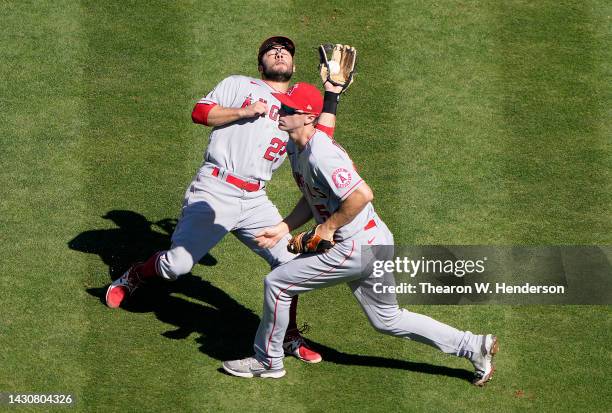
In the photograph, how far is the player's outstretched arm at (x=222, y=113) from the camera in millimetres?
9320

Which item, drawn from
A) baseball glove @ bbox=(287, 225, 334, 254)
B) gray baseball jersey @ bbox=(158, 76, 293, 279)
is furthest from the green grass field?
baseball glove @ bbox=(287, 225, 334, 254)

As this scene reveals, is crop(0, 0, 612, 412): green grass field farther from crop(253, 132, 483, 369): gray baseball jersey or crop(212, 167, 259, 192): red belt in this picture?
crop(212, 167, 259, 192): red belt

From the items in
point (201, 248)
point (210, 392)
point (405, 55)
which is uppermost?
point (405, 55)

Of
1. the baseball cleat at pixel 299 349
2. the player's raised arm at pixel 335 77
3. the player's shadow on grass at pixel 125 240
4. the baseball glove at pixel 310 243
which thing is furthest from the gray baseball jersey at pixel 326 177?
the player's shadow on grass at pixel 125 240

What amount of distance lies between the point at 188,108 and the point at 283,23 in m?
1.59

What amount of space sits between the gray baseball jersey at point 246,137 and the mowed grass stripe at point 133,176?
1.39 metres

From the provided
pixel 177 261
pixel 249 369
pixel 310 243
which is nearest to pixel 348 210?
pixel 310 243

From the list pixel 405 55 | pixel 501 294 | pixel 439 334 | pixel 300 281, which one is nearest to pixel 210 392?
pixel 300 281

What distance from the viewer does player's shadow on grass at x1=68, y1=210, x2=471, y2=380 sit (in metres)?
9.52

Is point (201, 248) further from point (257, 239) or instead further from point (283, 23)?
point (283, 23)

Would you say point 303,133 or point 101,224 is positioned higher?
point 303,133

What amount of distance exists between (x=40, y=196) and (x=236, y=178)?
224cm

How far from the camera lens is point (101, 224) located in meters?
10.7

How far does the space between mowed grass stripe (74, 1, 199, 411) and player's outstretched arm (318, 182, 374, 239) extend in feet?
5.53
